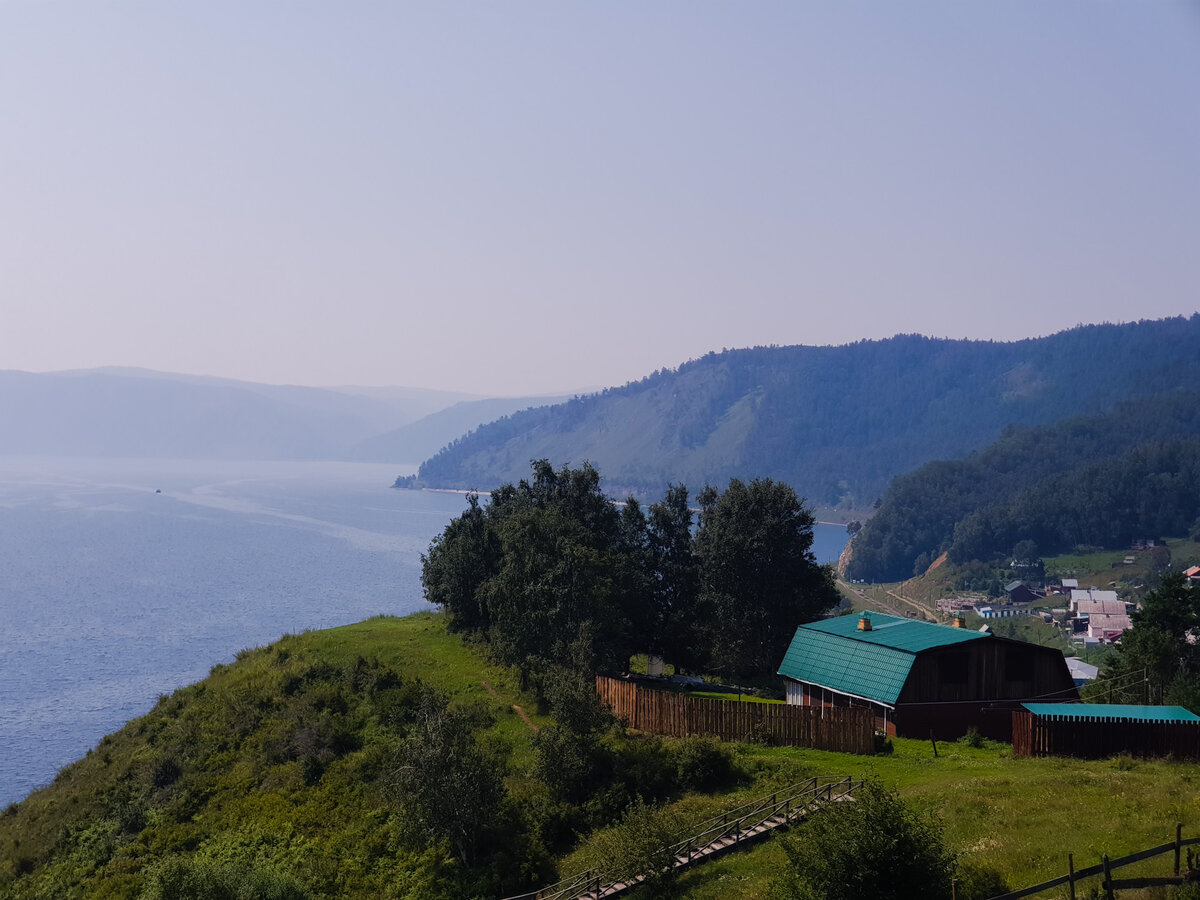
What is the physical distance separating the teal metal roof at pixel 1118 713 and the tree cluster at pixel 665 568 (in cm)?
2196

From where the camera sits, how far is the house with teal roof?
41875mm

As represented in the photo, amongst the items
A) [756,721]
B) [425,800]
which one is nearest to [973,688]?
[756,721]

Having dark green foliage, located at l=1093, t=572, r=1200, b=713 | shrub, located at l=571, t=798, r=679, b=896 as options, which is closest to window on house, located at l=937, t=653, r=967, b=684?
dark green foliage, located at l=1093, t=572, r=1200, b=713

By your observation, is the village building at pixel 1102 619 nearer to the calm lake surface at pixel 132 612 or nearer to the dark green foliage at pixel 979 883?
the calm lake surface at pixel 132 612

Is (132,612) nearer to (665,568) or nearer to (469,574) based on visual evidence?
(469,574)

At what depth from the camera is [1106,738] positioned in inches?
1266

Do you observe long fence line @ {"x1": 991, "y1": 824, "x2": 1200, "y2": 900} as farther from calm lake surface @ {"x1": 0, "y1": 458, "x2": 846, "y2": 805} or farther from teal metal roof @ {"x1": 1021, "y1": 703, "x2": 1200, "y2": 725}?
calm lake surface @ {"x1": 0, "y1": 458, "x2": 846, "y2": 805}

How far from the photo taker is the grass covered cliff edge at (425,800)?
981 inches

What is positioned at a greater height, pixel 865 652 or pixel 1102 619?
pixel 865 652

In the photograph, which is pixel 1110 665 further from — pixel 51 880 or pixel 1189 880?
pixel 51 880

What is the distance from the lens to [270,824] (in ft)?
120

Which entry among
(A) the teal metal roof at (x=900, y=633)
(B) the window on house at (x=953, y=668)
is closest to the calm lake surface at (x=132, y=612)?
(A) the teal metal roof at (x=900, y=633)

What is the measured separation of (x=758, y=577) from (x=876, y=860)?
136ft

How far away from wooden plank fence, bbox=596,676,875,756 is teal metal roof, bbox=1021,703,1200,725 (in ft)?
20.2
